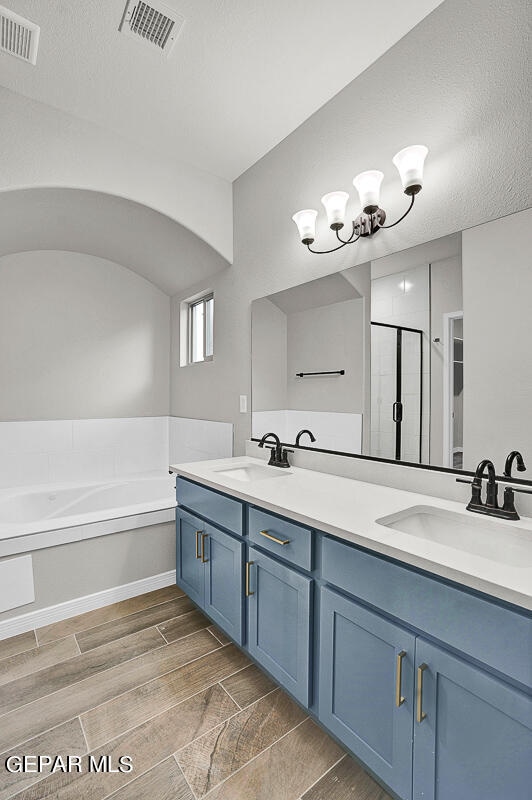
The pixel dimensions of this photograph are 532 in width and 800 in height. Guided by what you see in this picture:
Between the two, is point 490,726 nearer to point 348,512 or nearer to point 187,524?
point 348,512

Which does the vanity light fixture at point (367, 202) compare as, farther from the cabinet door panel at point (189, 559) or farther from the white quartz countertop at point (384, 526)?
the cabinet door panel at point (189, 559)

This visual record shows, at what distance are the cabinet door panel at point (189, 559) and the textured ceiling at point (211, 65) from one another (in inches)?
88.9

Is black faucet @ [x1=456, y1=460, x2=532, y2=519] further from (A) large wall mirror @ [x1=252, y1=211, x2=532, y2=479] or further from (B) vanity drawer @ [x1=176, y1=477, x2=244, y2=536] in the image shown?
(B) vanity drawer @ [x1=176, y1=477, x2=244, y2=536]

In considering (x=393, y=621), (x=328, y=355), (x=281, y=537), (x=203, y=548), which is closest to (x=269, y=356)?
(x=328, y=355)

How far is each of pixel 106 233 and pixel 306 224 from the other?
1.68m

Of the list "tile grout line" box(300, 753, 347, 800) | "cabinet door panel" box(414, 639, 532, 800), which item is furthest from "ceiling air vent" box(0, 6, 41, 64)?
"tile grout line" box(300, 753, 347, 800)

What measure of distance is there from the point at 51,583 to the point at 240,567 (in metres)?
1.19

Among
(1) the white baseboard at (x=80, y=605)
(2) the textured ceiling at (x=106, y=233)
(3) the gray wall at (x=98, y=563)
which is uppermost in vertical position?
(2) the textured ceiling at (x=106, y=233)

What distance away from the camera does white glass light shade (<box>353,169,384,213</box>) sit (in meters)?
1.76

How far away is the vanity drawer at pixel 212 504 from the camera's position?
1.85 m

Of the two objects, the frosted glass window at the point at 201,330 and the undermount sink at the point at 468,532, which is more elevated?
the frosted glass window at the point at 201,330

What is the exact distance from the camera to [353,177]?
1.99m

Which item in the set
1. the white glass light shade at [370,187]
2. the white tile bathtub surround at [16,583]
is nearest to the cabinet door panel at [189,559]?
the white tile bathtub surround at [16,583]

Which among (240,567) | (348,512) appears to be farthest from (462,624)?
(240,567)
